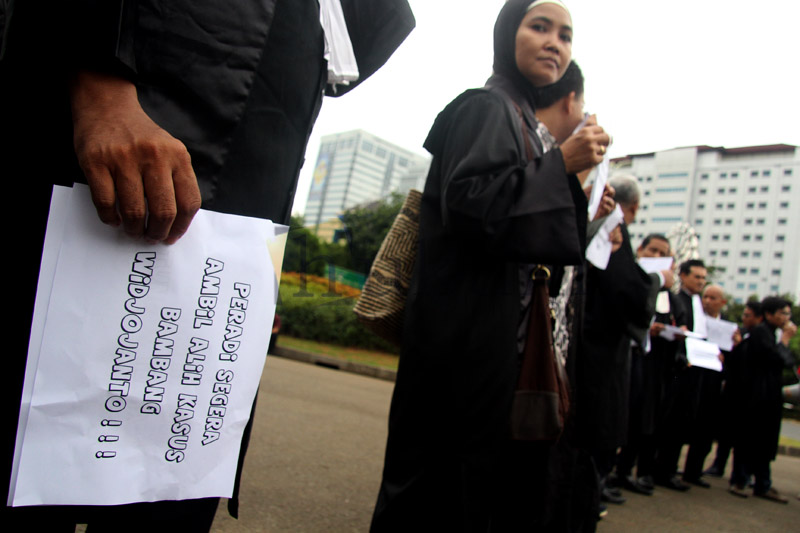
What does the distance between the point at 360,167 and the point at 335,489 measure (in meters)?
114

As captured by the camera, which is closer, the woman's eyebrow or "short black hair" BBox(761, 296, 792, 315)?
the woman's eyebrow

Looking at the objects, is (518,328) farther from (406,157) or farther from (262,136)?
(406,157)

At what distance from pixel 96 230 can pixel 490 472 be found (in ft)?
3.98

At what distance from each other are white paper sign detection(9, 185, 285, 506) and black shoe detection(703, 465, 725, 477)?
22.9 feet

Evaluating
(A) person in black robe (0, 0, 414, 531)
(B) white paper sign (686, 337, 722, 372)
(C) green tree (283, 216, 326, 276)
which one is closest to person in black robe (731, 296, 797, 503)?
(B) white paper sign (686, 337, 722, 372)

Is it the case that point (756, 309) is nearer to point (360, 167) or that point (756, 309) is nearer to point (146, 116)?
point (146, 116)

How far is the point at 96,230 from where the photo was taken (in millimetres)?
805

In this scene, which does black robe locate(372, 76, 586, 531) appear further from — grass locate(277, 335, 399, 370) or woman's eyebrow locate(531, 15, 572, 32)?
grass locate(277, 335, 399, 370)

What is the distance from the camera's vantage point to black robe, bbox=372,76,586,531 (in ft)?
5.31

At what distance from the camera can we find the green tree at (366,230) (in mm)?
38812

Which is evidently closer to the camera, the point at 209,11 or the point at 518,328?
the point at 209,11

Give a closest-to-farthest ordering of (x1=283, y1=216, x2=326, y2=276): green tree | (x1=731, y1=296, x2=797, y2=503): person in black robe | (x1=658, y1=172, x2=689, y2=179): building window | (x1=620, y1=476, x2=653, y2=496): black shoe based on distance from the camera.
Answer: (x1=620, y1=476, x2=653, y2=496): black shoe, (x1=731, y1=296, x2=797, y2=503): person in black robe, (x1=283, y1=216, x2=326, y2=276): green tree, (x1=658, y1=172, x2=689, y2=179): building window

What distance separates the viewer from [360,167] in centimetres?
11556

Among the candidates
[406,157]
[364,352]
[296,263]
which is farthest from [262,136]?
[406,157]
